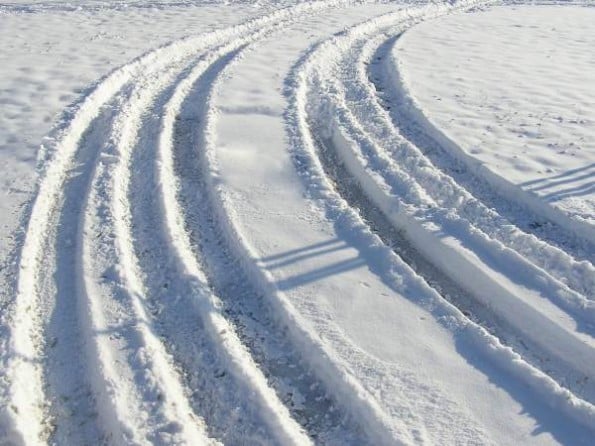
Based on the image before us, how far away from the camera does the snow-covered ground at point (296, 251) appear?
172 inches

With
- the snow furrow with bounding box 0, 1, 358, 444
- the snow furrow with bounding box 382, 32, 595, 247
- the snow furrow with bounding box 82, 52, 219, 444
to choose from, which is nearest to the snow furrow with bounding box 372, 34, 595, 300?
the snow furrow with bounding box 382, 32, 595, 247

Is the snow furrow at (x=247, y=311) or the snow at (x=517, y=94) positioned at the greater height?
the snow at (x=517, y=94)

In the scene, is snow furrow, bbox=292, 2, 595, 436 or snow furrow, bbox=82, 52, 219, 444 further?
snow furrow, bbox=292, 2, 595, 436

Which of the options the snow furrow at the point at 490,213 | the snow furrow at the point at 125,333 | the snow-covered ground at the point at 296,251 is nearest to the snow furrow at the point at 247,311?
the snow-covered ground at the point at 296,251

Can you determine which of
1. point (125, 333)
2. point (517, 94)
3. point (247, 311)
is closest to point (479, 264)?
point (247, 311)

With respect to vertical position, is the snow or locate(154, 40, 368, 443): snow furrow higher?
the snow

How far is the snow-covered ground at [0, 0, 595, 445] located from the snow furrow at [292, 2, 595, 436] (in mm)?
21

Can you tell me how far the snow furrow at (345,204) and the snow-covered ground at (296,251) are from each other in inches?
0.8

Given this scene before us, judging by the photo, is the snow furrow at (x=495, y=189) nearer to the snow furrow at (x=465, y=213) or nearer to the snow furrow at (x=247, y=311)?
the snow furrow at (x=465, y=213)

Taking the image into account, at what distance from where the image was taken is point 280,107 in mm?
9086

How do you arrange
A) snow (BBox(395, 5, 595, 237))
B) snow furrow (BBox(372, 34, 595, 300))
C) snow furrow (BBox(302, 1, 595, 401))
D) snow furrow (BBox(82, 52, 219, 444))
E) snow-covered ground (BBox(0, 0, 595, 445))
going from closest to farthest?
snow furrow (BBox(82, 52, 219, 444)) → snow-covered ground (BBox(0, 0, 595, 445)) → snow furrow (BBox(302, 1, 595, 401)) → snow furrow (BBox(372, 34, 595, 300)) → snow (BBox(395, 5, 595, 237))

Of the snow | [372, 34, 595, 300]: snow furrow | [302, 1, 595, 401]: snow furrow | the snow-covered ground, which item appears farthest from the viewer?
the snow

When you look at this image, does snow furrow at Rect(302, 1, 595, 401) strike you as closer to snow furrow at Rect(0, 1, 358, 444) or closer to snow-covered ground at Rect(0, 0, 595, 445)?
snow-covered ground at Rect(0, 0, 595, 445)

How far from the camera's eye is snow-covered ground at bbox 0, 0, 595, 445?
4371 mm
